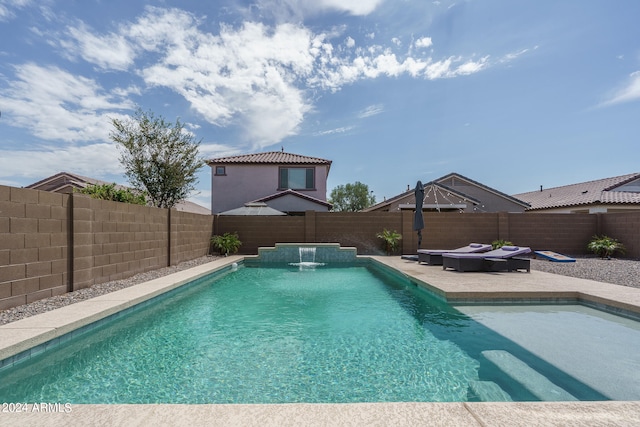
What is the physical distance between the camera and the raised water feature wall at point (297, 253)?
45.4 ft

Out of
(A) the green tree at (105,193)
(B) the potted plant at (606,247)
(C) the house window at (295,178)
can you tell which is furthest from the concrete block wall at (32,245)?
(B) the potted plant at (606,247)

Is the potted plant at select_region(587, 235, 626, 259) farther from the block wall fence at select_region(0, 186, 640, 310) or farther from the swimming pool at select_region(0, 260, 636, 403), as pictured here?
the swimming pool at select_region(0, 260, 636, 403)

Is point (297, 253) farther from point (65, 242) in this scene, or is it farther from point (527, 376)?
point (527, 376)

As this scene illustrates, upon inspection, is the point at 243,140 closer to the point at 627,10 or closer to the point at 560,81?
the point at 560,81

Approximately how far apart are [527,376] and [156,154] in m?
20.4

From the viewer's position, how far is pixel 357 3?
34.1ft

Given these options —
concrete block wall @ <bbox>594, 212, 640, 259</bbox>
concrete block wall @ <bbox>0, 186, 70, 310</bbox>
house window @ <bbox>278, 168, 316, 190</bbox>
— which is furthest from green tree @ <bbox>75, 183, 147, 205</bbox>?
concrete block wall @ <bbox>594, 212, 640, 259</bbox>

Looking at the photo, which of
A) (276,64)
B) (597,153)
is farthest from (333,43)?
(597,153)

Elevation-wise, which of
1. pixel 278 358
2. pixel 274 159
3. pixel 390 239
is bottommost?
pixel 278 358

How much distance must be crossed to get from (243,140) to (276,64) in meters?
11.3

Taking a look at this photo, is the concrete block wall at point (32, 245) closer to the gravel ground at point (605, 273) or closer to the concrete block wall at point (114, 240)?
the concrete block wall at point (114, 240)

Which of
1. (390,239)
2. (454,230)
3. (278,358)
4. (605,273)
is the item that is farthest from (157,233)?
(605,273)

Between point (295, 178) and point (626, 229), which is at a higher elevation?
point (295, 178)

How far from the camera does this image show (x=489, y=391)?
3.09 m
